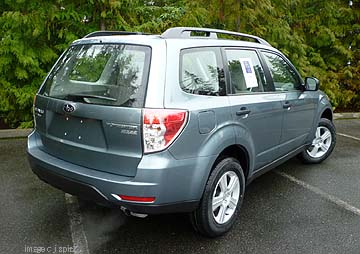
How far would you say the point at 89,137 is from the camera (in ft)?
8.28

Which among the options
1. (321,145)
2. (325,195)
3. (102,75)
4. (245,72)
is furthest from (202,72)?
(321,145)

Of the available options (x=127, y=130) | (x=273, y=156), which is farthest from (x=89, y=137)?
(x=273, y=156)

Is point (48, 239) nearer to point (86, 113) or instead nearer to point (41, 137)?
point (41, 137)

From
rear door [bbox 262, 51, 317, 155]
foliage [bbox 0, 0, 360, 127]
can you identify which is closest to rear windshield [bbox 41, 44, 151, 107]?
rear door [bbox 262, 51, 317, 155]

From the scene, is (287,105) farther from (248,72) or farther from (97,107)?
(97,107)

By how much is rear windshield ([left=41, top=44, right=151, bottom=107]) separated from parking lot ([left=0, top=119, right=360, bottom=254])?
112 centimetres

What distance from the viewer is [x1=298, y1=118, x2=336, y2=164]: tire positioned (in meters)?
4.66

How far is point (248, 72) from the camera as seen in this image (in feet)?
10.7

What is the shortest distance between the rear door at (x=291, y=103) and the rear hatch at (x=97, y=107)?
1.66m

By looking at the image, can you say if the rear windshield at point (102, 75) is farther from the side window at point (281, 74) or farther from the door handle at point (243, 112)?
the side window at point (281, 74)

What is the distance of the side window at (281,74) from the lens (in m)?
3.63

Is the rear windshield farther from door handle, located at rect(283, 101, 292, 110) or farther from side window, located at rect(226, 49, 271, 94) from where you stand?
door handle, located at rect(283, 101, 292, 110)

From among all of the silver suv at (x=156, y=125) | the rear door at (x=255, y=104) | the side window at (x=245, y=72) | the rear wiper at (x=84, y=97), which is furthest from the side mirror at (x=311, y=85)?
the rear wiper at (x=84, y=97)

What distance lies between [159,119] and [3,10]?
17.3 feet
